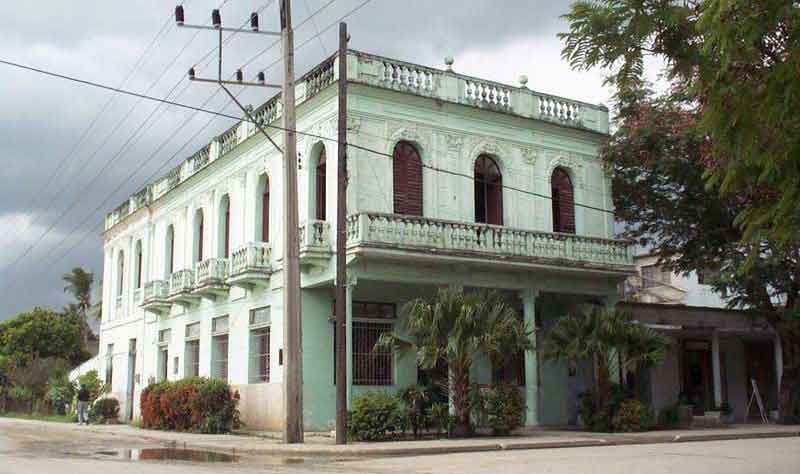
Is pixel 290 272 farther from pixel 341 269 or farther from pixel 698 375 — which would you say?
pixel 698 375

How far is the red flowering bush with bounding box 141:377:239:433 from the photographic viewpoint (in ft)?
85.0

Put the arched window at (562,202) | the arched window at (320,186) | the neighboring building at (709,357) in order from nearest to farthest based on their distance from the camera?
the arched window at (320,186), the arched window at (562,202), the neighboring building at (709,357)

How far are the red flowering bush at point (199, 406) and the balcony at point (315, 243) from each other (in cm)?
542

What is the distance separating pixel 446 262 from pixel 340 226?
4.34 metres

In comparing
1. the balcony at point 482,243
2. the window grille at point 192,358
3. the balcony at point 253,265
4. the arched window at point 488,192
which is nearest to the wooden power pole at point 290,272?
the balcony at point 482,243

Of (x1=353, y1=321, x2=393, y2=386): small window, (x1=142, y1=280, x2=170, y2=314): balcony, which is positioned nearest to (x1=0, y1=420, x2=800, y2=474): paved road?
(x1=353, y1=321, x2=393, y2=386): small window

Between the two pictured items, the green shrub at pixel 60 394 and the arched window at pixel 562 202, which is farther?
the green shrub at pixel 60 394

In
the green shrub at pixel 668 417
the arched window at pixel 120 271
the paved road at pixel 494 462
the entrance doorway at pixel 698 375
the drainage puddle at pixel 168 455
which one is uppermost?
the arched window at pixel 120 271

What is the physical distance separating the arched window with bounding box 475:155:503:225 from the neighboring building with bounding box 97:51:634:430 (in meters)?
0.04

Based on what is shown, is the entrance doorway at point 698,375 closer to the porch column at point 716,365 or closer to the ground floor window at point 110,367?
the porch column at point 716,365

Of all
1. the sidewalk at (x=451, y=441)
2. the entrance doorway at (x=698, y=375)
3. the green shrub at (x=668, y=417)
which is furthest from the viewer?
the entrance doorway at (x=698, y=375)

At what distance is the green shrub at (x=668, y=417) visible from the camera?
25.6 m

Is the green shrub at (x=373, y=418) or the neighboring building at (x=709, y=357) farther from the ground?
the neighboring building at (x=709, y=357)

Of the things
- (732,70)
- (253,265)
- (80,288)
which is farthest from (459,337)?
(80,288)
